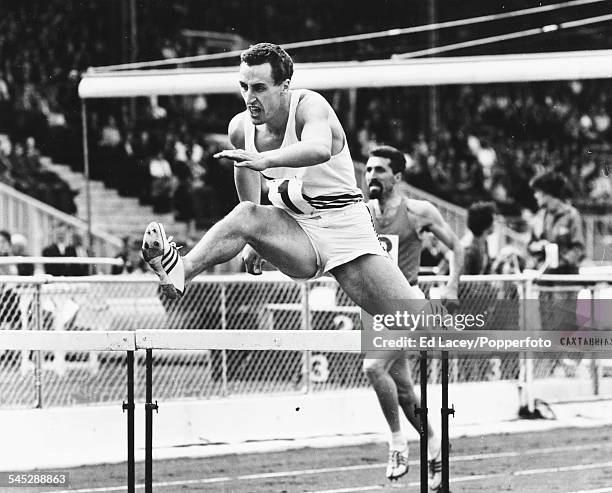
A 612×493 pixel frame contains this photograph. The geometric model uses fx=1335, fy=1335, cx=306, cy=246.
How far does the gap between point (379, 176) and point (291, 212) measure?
2.73 meters

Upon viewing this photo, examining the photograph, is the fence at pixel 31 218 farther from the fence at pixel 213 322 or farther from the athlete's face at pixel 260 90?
the athlete's face at pixel 260 90

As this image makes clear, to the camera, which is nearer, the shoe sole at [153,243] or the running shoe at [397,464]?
the shoe sole at [153,243]

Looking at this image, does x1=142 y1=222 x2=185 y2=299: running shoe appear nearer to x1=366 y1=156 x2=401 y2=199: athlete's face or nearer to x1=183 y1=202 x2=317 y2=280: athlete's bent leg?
x1=183 y1=202 x2=317 y2=280: athlete's bent leg

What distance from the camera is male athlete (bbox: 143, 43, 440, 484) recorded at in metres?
6.15

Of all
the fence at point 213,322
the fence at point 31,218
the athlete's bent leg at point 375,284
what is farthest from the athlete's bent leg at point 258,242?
the fence at point 31,218

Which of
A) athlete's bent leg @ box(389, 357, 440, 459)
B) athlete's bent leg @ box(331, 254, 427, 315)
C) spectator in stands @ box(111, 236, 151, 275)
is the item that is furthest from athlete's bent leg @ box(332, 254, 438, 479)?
spectator in stands @ box(111, 236, 151, 275)

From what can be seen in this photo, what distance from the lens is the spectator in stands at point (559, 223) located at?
12539mm

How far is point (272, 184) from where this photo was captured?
22.2ft

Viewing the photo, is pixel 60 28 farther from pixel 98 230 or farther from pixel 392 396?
pixel 392 396

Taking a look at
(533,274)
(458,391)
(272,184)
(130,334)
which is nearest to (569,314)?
(533,274)

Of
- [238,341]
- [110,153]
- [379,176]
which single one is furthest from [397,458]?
[110,153]

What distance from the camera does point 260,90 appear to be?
636 centimetres

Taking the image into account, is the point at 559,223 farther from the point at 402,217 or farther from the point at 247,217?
the point at 247,217

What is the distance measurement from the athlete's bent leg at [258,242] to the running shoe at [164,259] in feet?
0.28
